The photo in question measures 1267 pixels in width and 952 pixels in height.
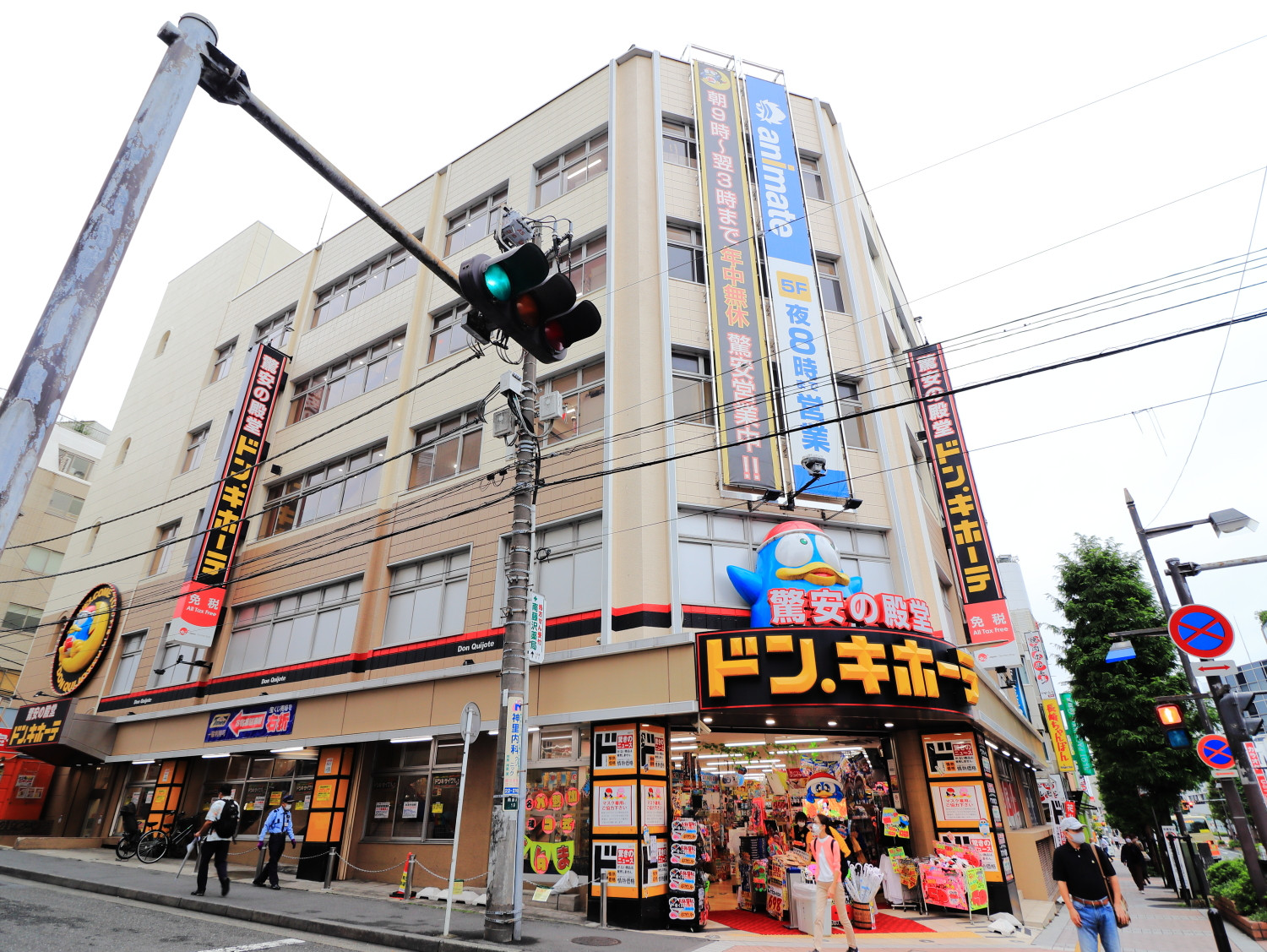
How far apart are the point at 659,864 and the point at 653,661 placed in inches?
138

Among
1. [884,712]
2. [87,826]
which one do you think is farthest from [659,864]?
[87,826]

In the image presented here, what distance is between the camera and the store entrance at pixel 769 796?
13.7 metres

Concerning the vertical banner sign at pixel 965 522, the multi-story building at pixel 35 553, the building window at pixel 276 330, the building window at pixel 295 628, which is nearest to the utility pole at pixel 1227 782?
the vertical banner sign at pixel 965 522

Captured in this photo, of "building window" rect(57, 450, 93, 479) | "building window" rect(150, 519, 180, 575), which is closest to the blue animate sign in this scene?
"building window" rect(150, 519, 180, 575)

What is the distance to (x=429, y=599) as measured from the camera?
1839cm

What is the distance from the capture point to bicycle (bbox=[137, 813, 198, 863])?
1950cm

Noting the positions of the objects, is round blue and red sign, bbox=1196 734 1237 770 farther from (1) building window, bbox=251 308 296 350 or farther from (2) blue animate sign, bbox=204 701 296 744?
(1) building window, bbox=251 308 296 350

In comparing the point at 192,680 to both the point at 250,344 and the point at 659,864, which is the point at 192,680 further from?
Answer: the point at 659,864

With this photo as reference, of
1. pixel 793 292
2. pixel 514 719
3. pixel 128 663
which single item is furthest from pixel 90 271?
pixel 128 663

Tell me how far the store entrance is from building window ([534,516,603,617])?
143 inches

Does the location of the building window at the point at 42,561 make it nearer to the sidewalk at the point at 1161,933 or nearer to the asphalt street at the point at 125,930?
the asphalt street at the point at 125,930

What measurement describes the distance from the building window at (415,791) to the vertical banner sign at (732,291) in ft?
31.1

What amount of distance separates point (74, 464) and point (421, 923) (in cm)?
4960

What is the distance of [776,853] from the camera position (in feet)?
43.6
